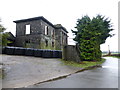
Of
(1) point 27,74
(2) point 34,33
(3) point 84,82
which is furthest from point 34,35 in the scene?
(3) point 84,82

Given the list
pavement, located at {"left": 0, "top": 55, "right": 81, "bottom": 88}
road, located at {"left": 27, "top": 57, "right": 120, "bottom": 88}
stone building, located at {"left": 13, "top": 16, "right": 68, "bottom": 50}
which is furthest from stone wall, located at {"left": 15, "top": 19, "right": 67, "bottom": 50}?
road, located at {"left": 27, "top": 57, "right": 120, "bottom": 88}

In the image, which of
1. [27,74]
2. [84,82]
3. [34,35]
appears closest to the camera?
[84,82]

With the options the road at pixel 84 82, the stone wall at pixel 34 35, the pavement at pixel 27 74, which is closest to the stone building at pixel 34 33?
the stone wall at pixel 34 35

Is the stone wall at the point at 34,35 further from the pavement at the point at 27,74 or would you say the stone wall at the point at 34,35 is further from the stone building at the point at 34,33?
the pavement at the point at 27,74

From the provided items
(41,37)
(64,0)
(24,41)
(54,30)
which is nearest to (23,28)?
(24,41)

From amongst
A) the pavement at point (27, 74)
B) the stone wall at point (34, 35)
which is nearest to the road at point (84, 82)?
the pavement at point (27, 74)

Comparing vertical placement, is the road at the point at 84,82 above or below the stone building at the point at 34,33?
below

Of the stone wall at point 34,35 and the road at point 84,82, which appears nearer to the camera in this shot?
the road at point 84,82

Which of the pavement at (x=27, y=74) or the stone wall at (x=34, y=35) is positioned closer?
the pavement at (x=27, y=74)

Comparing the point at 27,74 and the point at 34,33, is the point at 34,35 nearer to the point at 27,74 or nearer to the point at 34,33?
the point at 34,33

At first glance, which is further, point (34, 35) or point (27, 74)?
point (34, 35)

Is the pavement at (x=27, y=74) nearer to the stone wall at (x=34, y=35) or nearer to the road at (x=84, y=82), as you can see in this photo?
the road at (x=84, y=82)

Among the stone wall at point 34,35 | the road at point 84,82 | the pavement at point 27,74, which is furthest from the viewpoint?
the stone wall at point 34,35

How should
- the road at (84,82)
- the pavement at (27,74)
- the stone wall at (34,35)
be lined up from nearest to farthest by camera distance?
the road at (84,82), the pavement at (27,74), the stone wall at (34,35)
